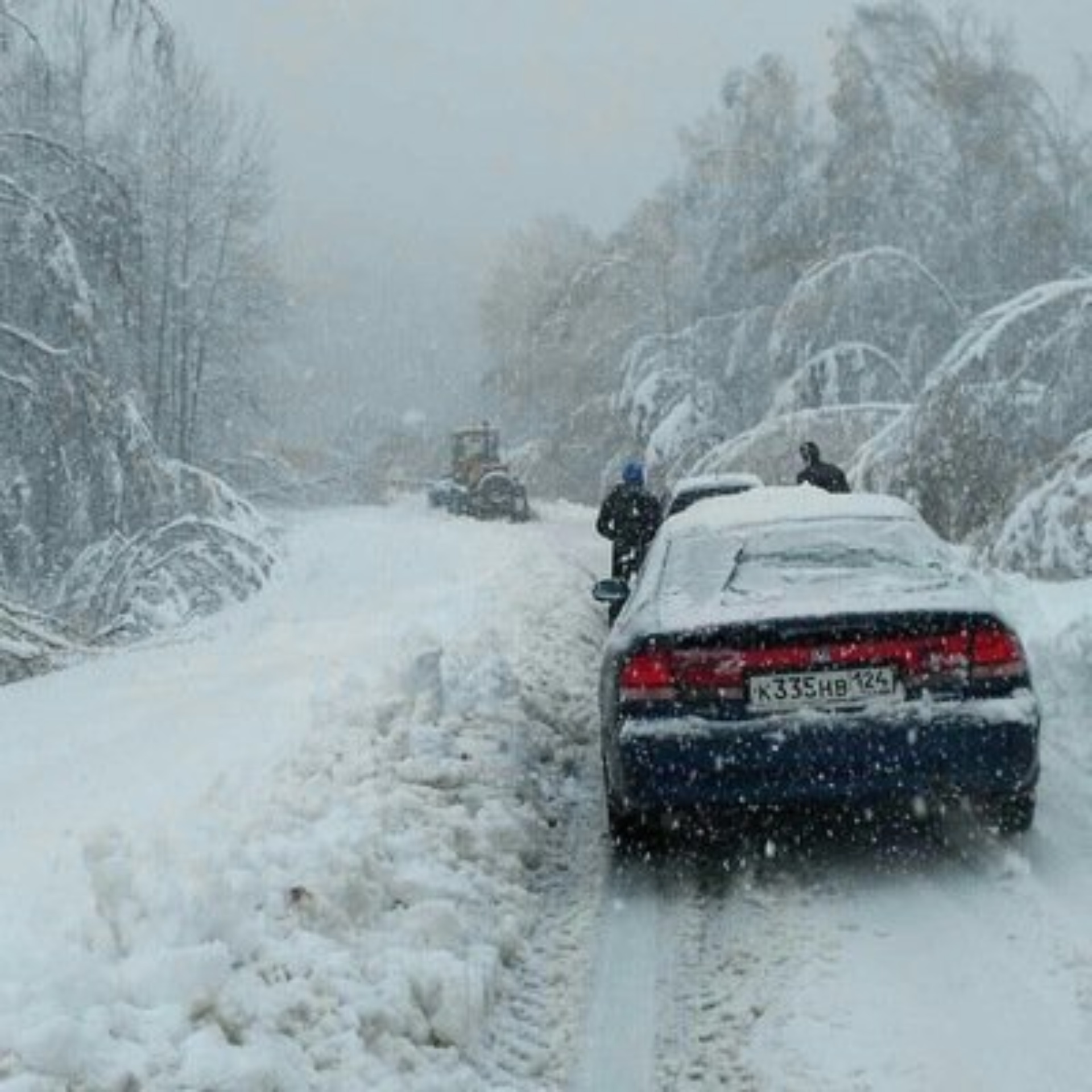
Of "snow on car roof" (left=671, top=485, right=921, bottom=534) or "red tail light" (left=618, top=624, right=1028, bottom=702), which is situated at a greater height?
"snow on car roof" (left=671, top=485, right=921, bottom=534)

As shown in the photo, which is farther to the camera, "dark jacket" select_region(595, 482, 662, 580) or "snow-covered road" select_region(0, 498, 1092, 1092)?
"dark jacket" select_region(595, 482, 662, 580)

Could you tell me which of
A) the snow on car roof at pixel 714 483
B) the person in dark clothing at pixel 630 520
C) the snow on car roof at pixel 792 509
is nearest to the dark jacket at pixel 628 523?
the person in dark clothing at pixel 630 520

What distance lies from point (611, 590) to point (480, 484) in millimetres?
29220

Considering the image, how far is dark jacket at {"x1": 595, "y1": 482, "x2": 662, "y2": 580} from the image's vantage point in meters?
12.8

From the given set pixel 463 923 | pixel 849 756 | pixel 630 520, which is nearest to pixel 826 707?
pixel 849 756

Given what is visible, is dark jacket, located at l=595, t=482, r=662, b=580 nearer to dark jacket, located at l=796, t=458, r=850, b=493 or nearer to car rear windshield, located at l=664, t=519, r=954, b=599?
dark jacket, located at l=796, t=458, r=850, b=493

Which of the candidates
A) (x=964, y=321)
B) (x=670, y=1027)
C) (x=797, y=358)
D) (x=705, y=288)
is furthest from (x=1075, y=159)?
(x=670, y=1027)

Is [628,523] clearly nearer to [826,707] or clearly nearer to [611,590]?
[611,590]

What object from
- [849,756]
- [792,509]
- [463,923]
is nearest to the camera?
[463,923]

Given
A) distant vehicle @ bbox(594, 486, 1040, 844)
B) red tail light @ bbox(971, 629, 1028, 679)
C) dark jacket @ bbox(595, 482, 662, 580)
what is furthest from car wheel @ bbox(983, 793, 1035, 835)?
dark jacket @ bbox(595, 482, 662, 580)

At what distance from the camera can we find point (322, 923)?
430 centimetres

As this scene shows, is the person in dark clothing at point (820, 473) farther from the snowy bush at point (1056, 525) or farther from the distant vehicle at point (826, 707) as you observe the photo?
the distant vehicle at point (826, 707)

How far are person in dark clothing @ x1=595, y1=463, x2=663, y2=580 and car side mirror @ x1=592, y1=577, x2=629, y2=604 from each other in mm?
4689

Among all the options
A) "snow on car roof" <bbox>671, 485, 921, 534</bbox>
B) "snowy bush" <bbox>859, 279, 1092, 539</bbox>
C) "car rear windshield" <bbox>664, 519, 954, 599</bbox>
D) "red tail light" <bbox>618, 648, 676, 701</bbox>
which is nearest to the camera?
"red tail light" <bbox>618, 648, 676, 701</bbox>
